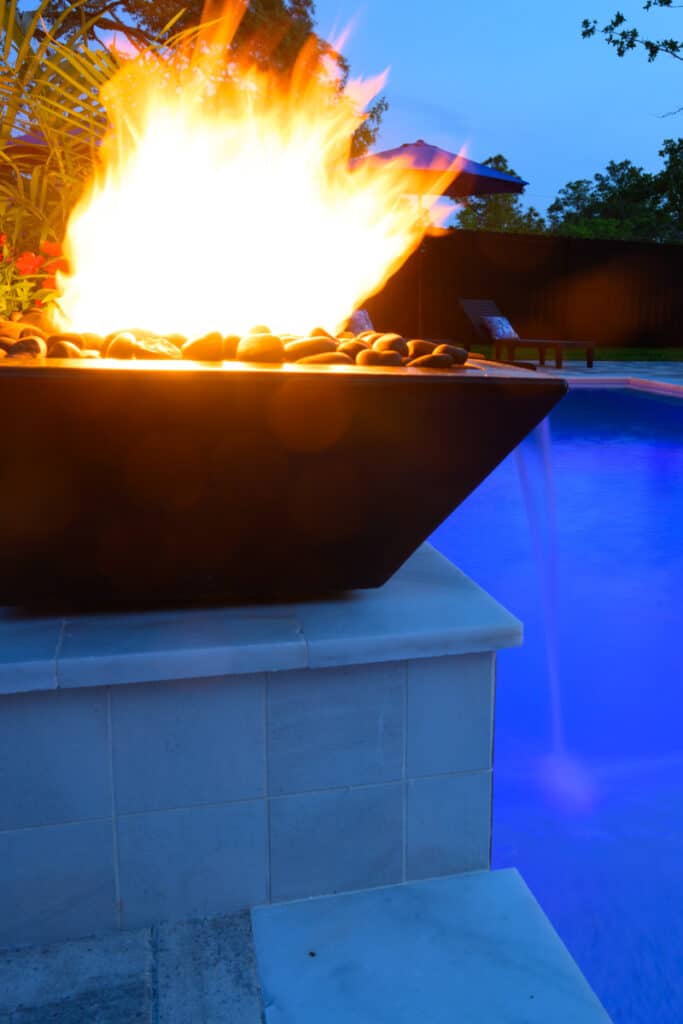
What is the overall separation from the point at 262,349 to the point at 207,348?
9cm

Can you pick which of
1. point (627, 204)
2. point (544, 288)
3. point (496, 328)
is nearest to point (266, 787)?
point (496, 328)

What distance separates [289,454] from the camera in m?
1.37

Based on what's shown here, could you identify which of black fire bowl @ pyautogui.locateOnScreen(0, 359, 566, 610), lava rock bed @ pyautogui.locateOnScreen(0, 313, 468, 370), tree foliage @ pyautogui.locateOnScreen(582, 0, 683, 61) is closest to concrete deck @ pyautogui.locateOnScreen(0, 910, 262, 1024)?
black fire bowl @ pyautogui.locateOnScreen(0, 359, 566, 610)

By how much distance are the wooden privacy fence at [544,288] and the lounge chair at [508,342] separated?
1.15 m

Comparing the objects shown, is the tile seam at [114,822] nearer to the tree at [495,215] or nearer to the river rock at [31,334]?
the river rock at [31,334]

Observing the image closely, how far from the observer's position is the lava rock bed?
140cm

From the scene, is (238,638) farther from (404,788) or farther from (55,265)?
(55,265)

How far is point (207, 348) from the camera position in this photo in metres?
1.39

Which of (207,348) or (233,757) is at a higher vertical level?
(207,348)

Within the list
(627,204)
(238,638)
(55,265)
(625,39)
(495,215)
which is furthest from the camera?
(627,204)

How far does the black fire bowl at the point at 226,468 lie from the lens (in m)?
1.24

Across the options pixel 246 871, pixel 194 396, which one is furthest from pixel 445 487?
pixel 246 871

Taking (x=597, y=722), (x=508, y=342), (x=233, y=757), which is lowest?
(x=597, y=722)

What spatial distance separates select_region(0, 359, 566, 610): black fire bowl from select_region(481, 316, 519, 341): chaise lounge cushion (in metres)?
11.4
